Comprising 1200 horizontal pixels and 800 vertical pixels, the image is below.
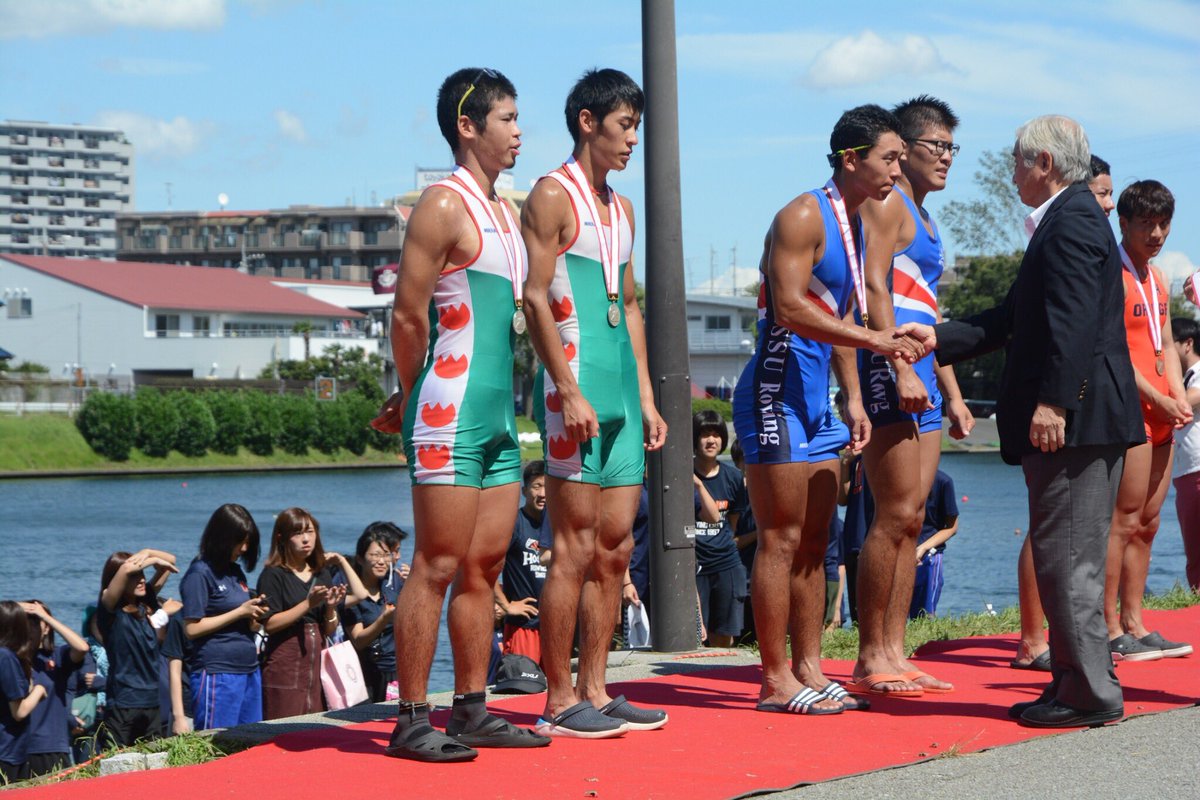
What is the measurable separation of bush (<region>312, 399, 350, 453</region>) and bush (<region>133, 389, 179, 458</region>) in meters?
6.49

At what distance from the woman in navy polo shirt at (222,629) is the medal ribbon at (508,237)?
10.7 ft

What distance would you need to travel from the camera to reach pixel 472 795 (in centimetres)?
479

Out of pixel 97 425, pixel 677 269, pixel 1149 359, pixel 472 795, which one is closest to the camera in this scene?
pixel 472 795

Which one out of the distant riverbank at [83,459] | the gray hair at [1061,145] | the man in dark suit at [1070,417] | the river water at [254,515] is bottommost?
the river water at [254,515]

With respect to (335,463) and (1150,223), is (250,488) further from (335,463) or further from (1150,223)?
(1150,223)

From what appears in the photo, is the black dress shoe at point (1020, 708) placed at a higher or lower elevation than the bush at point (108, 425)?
lower

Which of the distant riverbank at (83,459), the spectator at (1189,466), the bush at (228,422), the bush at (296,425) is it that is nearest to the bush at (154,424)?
the distant riverbank at (83,459)

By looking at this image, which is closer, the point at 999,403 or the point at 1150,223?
the point at 999,403

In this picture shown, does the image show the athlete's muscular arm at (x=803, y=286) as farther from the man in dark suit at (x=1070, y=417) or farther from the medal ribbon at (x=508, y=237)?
the medal ribbon at (x=508, y=237)

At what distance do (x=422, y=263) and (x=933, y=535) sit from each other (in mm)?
6721

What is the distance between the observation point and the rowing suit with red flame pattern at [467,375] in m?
5.39

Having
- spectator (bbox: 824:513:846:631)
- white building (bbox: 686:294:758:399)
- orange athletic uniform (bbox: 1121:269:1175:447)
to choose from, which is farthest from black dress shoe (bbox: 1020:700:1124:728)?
white building (bbox: 686:294:758:399)

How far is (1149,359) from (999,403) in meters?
1.87

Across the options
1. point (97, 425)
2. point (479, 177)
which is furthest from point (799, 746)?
point (97, 425)
